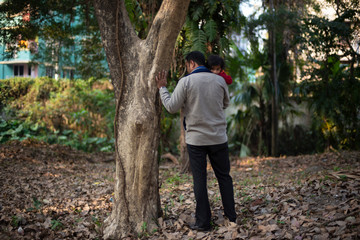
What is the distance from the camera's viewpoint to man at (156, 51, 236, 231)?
3895mm

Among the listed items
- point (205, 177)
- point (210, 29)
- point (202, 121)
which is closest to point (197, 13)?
point (210, 29)

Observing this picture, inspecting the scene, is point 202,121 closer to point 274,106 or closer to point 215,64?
point 215,64

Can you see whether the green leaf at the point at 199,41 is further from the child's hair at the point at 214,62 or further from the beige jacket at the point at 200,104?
the beige jacket at the point at 200,104

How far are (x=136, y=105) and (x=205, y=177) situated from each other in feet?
3.96

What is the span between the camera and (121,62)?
418cm

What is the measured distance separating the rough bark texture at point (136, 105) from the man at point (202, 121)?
28 cm

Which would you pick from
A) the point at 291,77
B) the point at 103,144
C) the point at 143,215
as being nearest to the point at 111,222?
the point at 143,215

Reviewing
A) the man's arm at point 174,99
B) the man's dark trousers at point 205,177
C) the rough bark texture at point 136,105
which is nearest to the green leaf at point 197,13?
the rough bark texture at point 136,105

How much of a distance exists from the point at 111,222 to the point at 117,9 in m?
2.68

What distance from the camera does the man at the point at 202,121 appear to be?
3895 millimetres

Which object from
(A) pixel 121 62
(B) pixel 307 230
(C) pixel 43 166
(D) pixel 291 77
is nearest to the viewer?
(B) pixel 307 230

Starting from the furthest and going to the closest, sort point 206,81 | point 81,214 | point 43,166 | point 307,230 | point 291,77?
point 291,77 < point 43,166 < point 81,214 < point 206,81 < point 307,230

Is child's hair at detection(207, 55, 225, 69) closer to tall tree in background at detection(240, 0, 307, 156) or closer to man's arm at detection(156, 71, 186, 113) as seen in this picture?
man's arm at detection(156, 71, 186, 113)

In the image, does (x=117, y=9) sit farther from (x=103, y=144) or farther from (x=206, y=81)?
(x=103, y=144)
